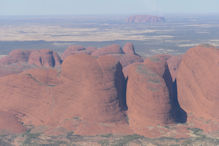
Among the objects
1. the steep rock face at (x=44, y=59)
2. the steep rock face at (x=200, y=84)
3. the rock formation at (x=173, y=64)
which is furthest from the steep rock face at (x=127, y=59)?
the steep rock face at (x=200, y=84)

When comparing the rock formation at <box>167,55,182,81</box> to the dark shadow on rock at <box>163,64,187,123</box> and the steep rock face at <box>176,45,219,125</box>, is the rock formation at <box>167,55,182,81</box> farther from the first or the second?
the dark shadow on rock at <box>163,64,187,123</box>

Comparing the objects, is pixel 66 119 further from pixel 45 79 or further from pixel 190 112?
pixel 190 112

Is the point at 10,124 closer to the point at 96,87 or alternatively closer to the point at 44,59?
the point at 96,87

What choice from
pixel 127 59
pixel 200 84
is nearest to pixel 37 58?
pixel 127 59

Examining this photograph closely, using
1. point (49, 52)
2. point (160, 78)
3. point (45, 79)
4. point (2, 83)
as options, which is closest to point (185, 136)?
point (160, 78)

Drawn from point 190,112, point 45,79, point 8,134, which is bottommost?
point 8,134
